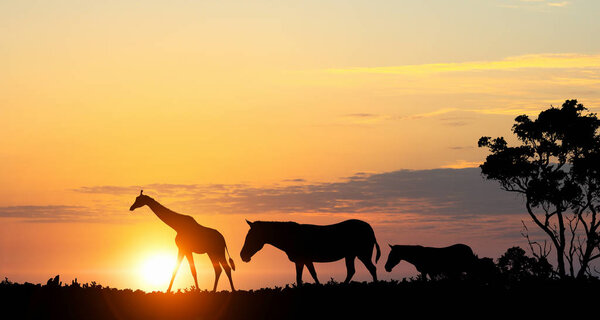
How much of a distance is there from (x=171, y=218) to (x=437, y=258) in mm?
10592

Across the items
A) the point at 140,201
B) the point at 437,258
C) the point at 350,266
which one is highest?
the point at 140,201

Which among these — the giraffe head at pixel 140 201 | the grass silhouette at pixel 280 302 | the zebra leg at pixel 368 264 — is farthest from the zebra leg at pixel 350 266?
the giraffe head at pixel 140 201

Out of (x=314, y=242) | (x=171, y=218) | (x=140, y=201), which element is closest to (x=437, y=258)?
(x=314, y=242)

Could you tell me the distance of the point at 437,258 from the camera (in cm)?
3092

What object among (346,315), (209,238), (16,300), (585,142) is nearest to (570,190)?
(585,142)

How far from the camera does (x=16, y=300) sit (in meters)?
19.5

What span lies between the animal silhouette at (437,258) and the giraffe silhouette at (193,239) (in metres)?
8.07

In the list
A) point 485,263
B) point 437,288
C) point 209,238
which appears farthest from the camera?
point 485,263

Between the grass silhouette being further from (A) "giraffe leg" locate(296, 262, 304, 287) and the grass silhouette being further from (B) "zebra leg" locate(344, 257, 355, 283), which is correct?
(B) "zebra leg" locate(344, 257, 355, 283)

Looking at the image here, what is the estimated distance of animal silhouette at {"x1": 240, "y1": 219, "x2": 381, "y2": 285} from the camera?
83.7ft

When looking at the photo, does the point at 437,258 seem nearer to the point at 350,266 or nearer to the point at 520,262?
the point at 350,266

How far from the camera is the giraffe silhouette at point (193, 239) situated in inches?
1025

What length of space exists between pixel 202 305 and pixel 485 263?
15220 mm

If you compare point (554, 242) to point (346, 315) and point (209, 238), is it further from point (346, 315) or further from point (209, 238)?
point (346, 315)
